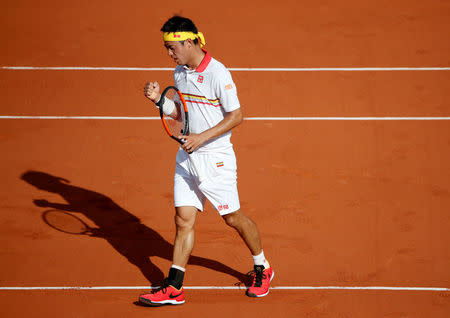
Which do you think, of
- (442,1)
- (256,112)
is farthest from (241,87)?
(442,1)

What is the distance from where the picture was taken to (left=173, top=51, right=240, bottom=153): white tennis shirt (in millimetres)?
4777

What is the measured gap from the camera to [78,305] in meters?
5.28

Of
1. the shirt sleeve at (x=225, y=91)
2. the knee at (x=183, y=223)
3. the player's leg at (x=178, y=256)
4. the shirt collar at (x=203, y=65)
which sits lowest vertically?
the player's leg at (x=178, y=256)

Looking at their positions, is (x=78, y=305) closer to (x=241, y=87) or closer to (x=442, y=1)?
(x=241, y=87)

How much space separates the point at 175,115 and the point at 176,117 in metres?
0.04

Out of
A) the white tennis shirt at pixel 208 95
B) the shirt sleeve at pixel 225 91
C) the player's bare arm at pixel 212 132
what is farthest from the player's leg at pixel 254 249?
the shirt sleeve at pixel 225 91

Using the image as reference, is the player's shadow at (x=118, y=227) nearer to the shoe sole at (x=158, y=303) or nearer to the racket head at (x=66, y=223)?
the racket head at (x=66, y=223)

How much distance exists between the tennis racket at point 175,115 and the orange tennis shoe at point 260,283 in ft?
3.46

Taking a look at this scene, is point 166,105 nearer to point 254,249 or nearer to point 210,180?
point 210,180

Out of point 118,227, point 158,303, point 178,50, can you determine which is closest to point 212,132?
point 178,50

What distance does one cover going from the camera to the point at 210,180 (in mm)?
4984

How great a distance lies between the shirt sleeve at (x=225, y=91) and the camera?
4.75 metres

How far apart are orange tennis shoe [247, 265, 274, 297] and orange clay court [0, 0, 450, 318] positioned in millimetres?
82

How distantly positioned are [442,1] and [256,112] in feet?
17.3
